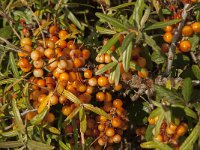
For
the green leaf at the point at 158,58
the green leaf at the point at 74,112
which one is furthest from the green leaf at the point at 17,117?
the green leaf at the point at 158,58

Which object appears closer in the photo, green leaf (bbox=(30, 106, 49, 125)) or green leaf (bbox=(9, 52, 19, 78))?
green leaf (bbox=(30, 106, 49, 125))

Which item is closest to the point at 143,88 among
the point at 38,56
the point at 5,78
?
the point at 38,56

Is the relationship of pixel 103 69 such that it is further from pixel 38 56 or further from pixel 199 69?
pixel 199 69

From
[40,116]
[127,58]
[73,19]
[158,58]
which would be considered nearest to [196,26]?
[158,58]

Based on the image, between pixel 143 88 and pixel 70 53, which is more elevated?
pixel 70 53

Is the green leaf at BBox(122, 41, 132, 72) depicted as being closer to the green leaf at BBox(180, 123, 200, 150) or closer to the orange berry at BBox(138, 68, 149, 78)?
the orange berry at BBox(138, 68, 149, 78)

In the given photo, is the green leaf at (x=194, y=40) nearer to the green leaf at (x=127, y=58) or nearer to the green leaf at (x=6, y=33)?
the green leaf at (x=127, y=58)

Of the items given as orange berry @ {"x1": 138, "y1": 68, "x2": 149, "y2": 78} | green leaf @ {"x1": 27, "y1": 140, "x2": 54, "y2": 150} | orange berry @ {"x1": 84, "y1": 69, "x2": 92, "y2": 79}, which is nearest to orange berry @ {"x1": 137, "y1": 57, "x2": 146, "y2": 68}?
orange berry @ {"x1": 138, "y1": 68, "x2": 149, "y2": 78}
